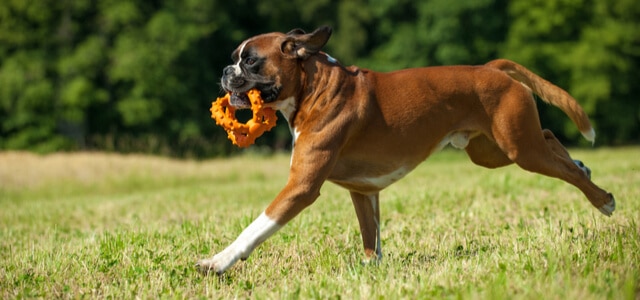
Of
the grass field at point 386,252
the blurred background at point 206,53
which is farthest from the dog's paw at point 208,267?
the blurred background at point 206,53

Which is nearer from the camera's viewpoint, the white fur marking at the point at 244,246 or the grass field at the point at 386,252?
the grass field at the point at 386,252

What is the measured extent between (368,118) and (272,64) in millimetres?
812

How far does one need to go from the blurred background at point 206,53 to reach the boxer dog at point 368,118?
21213 mm

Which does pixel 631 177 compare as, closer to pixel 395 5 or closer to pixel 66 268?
pixel 66 268

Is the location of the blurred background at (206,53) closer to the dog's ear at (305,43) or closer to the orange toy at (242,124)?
the orange toy at (242,124)

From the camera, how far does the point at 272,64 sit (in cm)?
519

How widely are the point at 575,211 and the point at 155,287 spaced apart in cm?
505

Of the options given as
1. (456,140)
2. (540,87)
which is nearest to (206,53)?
(540,87)

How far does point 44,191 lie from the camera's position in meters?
18.7

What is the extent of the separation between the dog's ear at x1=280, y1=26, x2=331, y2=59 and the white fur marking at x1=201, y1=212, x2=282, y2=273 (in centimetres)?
131

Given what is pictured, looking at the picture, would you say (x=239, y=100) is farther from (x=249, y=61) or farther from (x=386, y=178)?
(x=386, y=178)

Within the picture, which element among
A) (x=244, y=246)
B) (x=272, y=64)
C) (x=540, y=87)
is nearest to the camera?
(x=244, y=246)

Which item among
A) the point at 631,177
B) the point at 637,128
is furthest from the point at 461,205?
the point at 637,128

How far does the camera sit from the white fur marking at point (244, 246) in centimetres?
461
